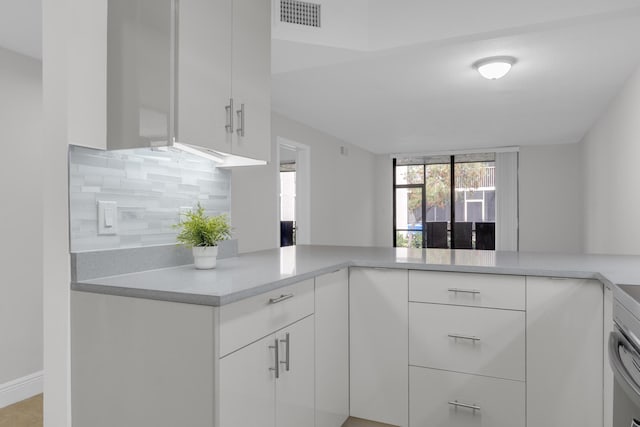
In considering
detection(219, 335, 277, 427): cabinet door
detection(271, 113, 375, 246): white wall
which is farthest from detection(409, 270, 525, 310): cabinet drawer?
detection(271, 113, 375, 246): white wall

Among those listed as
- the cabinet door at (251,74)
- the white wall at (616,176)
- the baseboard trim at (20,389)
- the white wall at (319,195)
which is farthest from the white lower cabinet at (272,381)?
the white wall at (616,176)

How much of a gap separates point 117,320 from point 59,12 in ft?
3.50

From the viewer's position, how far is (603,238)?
15.4ft

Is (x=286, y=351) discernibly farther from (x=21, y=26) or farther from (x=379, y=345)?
(x=21, y=26)

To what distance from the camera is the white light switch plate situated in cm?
154

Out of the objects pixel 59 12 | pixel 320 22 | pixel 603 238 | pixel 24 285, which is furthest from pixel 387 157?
pixel 59 12

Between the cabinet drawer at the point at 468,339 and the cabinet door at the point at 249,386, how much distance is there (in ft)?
2.79

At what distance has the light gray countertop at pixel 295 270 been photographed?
133 cm

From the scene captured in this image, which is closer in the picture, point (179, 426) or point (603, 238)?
point (179, 426)

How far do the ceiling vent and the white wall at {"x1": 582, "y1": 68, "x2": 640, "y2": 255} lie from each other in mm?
2536

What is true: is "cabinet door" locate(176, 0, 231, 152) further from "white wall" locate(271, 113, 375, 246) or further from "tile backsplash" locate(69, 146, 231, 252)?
"white wall" locate(271, 113, 375, 246)

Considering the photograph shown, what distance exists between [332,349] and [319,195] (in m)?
3.70

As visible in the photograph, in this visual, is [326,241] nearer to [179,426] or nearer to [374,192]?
[374,192]

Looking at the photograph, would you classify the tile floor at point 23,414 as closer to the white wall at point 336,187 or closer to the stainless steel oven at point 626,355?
the stainless steel oven at point 626,355
